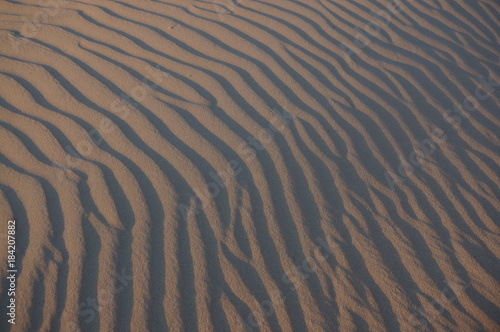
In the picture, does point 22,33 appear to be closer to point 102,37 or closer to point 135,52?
point 102,37

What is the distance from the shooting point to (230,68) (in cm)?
311

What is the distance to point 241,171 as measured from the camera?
258 cm

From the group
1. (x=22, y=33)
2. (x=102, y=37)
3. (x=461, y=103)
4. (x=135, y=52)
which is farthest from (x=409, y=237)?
(x=22, y=33)

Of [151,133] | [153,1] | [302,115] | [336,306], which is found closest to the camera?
[336,306]

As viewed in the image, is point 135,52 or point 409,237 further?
point 135,52

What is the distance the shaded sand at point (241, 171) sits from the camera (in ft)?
6.89

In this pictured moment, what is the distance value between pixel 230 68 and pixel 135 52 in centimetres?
82

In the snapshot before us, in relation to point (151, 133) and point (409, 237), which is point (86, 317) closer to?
point (151, 133)

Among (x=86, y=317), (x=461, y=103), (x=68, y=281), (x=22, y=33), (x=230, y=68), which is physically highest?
(x=22, y=33)

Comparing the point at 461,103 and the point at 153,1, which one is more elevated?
the point at 153,1

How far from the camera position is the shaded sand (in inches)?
82.7

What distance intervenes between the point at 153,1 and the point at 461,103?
304cm

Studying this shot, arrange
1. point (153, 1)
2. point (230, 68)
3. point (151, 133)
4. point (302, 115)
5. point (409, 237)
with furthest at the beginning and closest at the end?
point (153, 1) < point (230, 68) < point (302, 115) < point (151, 133) < point (409, 237)

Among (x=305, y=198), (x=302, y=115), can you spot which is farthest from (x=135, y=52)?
(x=305, y=198)
